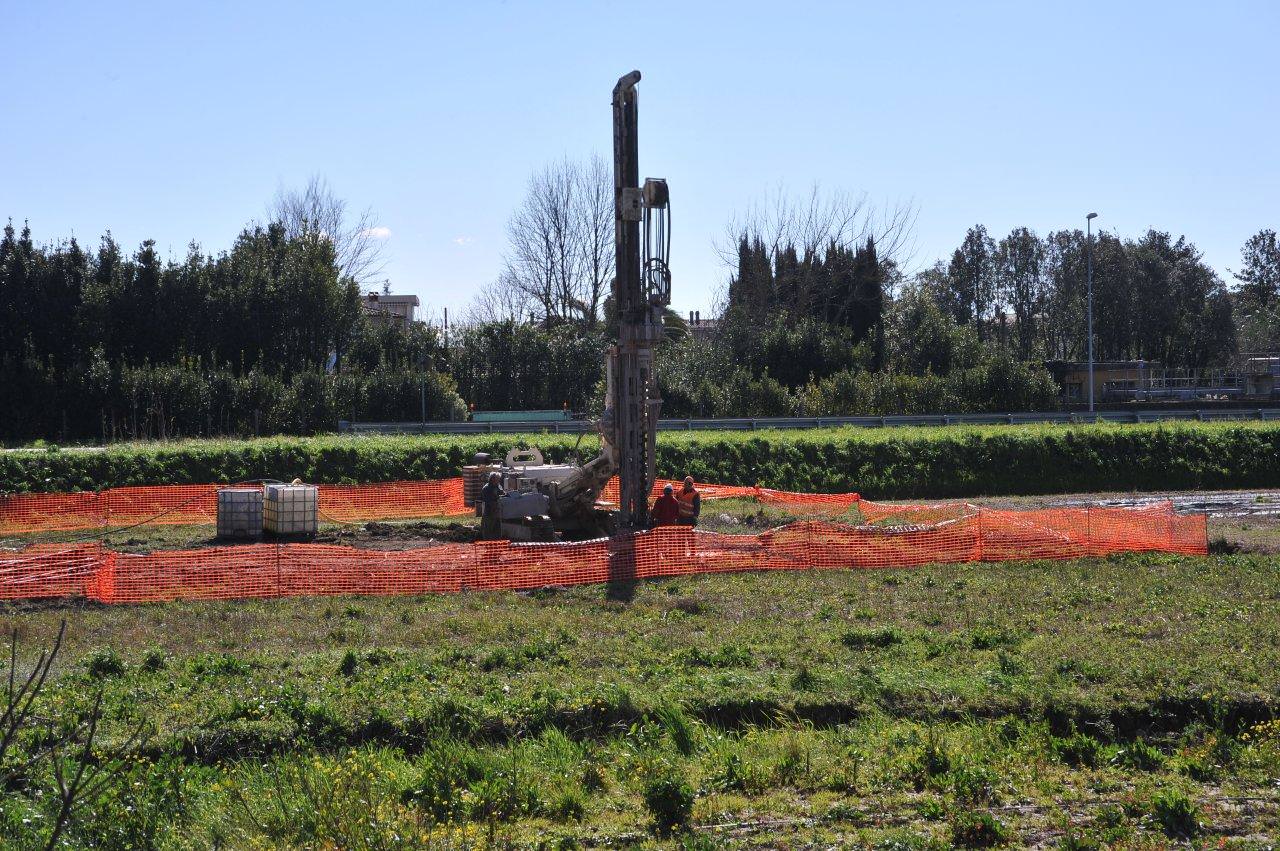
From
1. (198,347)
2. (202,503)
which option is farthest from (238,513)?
(198,347)

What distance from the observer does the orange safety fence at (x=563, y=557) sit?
1595cm

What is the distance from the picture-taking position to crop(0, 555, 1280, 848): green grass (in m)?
7.50

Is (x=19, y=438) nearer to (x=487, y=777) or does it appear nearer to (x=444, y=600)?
(x=444, y=600)

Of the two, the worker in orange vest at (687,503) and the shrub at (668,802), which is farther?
the worker in orange vest at (687,503)

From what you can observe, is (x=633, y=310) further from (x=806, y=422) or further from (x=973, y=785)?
(x=806, y=422)

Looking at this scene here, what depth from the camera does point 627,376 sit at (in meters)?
19.8

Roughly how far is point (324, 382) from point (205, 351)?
303 inches

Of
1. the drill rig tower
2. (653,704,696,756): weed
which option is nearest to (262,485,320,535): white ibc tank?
the drill rig tower

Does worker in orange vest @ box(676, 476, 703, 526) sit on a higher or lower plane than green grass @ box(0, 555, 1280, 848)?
higher

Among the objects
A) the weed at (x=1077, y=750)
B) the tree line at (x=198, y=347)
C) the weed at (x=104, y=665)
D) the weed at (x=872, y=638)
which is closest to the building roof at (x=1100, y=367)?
the tree line at (x=198, y=347)

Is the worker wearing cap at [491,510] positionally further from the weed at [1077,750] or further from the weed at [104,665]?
the weed at [1077,750]

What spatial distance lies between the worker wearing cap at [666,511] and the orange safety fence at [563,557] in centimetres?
75

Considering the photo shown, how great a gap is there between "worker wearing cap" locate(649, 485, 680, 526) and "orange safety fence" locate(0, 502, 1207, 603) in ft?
2.46

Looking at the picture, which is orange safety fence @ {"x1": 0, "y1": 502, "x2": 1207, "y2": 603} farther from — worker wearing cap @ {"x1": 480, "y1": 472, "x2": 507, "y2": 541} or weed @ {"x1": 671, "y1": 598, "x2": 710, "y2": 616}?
weed @ {"x1": 671, "y1": 598, "x2": 710, "y2": 616}
